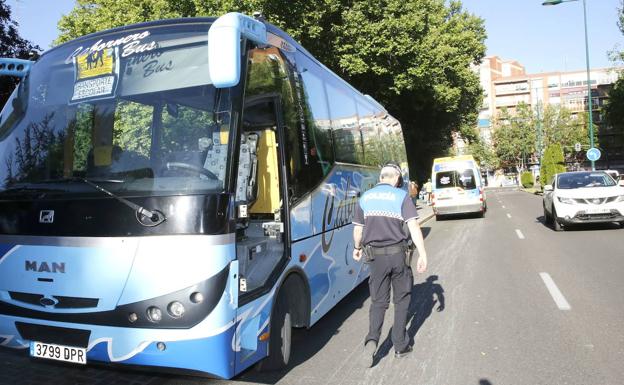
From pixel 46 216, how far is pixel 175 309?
125 centimetres

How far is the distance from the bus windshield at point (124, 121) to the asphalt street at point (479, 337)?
1407mm

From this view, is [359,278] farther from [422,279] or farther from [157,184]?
[157,184]

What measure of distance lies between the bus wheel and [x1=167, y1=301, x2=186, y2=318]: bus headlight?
0.98 metres

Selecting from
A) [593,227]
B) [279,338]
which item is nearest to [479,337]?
[279,338]

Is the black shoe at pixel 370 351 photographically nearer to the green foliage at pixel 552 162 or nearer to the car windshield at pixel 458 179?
the car windshield at pixel 458 179

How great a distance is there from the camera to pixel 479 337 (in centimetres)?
521

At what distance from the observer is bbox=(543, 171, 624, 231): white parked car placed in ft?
41.9

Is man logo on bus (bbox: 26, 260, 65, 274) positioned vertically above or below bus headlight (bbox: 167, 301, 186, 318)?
above

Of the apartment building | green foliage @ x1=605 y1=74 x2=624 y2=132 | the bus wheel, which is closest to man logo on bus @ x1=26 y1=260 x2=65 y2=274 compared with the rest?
the bus wheel

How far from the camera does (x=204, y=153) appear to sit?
11.3 feet

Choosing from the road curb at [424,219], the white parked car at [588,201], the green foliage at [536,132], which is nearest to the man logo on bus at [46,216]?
the white parked car at [588,201]

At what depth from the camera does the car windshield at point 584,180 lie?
1355cm

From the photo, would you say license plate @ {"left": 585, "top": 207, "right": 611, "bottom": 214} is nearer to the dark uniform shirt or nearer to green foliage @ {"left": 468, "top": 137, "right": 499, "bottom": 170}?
the dark uniform shirt

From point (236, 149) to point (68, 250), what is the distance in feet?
4.63
